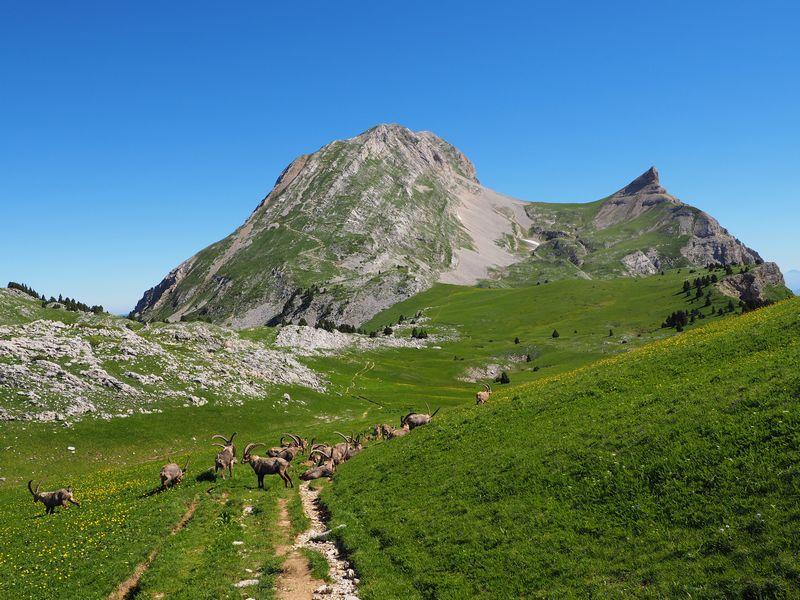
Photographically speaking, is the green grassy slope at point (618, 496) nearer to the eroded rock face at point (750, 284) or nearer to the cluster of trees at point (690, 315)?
the cluster of trees at point (690, 315)

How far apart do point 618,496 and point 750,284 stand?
199518 millimetres

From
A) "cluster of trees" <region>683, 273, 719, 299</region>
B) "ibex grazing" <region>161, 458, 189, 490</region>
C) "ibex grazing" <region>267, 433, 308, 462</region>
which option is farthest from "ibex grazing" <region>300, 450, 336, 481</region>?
"cluster of trees" <region>683, 273, 719, 299</region>

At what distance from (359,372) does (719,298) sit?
455 ft

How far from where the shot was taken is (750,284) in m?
176

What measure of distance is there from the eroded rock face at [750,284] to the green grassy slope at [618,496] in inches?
6793

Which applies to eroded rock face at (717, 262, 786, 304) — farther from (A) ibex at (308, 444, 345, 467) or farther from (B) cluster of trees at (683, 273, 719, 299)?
(A) ibex at (308, 444, 345, 467)

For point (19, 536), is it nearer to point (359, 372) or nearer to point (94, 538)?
point (94, 538)

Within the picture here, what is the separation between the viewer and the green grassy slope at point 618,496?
1445 centimetres

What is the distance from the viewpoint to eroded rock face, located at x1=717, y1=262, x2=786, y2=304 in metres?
171

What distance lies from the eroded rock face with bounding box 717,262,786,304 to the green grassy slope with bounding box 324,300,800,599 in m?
173

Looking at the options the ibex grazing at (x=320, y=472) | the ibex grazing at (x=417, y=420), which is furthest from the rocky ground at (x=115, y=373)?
the ibex grazing at (x=417, y=420)

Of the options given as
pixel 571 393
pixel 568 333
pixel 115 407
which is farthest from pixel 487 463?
pixel 568 333

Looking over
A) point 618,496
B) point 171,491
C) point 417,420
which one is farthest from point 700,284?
point 171,491

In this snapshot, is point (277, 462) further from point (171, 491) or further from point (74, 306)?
point (74, 306)
